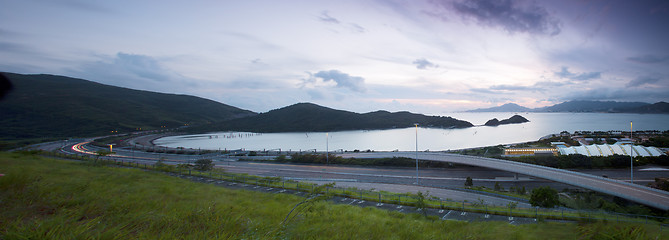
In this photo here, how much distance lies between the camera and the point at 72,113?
432 ft

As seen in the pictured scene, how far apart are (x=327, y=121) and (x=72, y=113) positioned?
119181 millimetres

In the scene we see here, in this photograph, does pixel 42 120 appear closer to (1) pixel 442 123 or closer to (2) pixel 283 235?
(2) pixel 283 235

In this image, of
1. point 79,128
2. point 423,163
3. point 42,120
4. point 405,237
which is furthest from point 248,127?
point 405,237

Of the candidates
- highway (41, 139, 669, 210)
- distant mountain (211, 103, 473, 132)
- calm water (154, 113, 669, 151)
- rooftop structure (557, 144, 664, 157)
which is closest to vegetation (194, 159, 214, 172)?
highway (41, 139, 669, 210)

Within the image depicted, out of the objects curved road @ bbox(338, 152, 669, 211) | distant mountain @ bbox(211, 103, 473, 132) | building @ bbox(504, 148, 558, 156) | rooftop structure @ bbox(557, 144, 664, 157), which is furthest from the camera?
distant mountain @ bbox(211, 103, 473, 132)

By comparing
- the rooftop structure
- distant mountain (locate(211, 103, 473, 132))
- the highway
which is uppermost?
distant mountain (locate(211, 103, 473, 132))

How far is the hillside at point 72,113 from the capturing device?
361ft

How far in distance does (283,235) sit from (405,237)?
2146 millimetres

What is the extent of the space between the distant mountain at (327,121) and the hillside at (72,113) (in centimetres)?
3909

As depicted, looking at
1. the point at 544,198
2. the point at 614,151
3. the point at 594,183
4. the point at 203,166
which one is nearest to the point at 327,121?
the point at 614,151

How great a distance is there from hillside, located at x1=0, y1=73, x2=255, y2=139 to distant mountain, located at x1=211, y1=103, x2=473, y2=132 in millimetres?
39085

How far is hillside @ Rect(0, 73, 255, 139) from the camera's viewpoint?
110062 millimetres

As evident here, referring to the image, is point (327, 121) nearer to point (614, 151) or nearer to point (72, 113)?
point (72, 113)

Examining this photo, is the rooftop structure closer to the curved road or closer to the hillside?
the curved road
